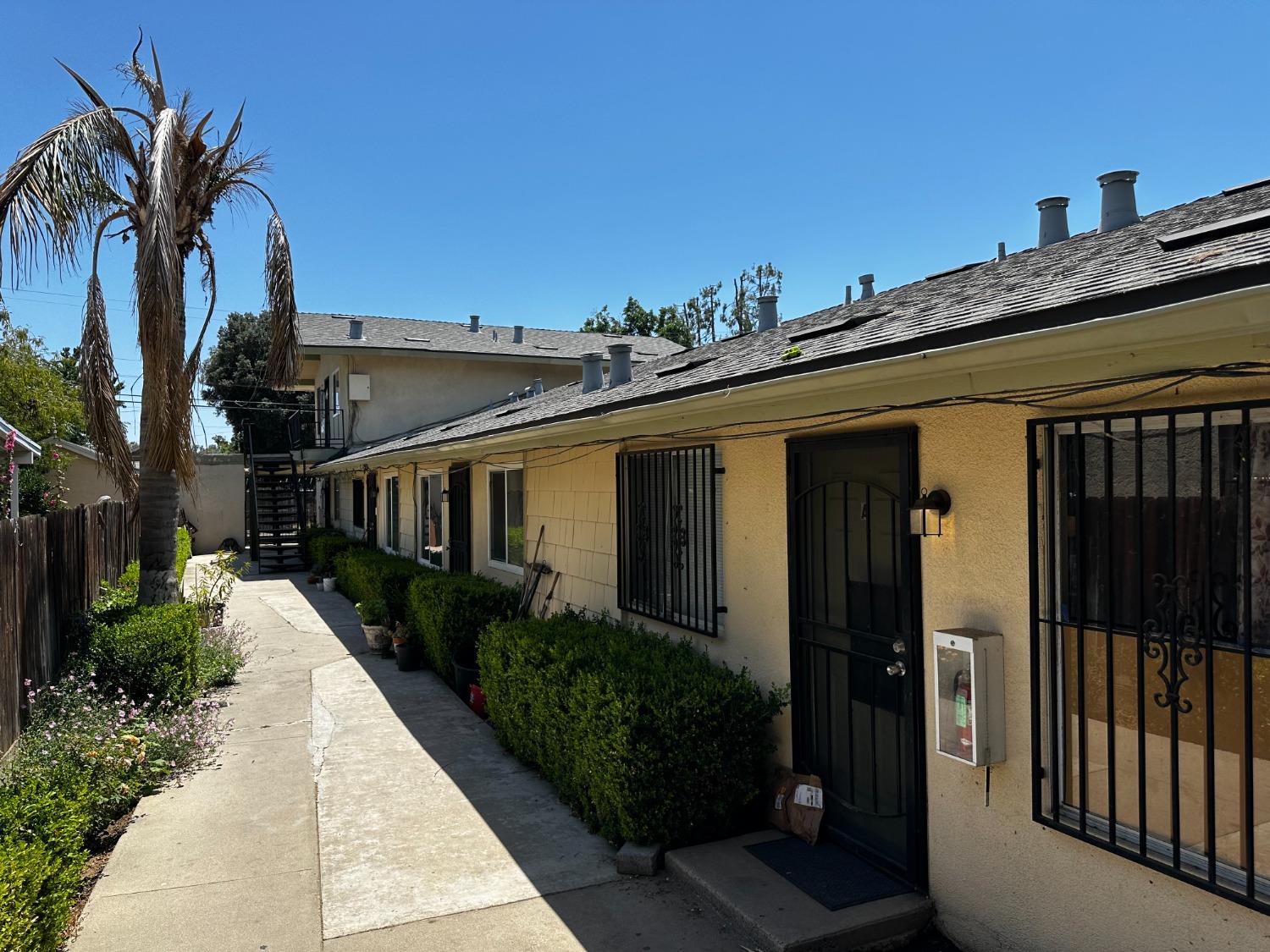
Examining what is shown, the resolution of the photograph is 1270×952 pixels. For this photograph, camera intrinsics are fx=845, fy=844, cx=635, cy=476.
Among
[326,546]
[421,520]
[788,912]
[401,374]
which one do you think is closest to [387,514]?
[326,546]

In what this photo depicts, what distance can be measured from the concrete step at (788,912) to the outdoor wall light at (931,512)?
177cm

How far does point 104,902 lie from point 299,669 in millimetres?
6195

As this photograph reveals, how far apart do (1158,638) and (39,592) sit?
26.4ft

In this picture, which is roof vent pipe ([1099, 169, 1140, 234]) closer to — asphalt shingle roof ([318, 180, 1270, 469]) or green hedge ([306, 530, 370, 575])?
asphalt shingle roof ([318, 180, 1270, 469])

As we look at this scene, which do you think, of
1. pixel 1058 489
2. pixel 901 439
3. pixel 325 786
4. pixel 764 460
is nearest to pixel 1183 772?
pixel 1058 489

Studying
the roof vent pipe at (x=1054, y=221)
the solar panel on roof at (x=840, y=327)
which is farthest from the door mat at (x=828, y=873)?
the roof vent pipe at (x=1054, y=221)

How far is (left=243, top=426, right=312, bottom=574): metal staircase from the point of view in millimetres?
22766

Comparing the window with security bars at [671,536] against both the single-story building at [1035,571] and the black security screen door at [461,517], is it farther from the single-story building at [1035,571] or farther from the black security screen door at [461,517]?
the black security screen door at [461,517]

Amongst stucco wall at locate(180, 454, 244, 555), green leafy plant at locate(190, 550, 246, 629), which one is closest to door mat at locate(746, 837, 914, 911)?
green leafy plant at locate(190, 550, 246, 629)

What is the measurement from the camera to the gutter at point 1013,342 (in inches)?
84.2

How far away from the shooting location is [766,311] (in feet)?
33.0

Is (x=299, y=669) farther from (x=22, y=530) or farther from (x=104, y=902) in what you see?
(x=104, y=902)

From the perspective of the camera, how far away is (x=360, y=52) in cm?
1006

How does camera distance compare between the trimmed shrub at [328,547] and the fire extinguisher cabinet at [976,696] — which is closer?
Result: the fire extinguisher cabinet at [976,696]
